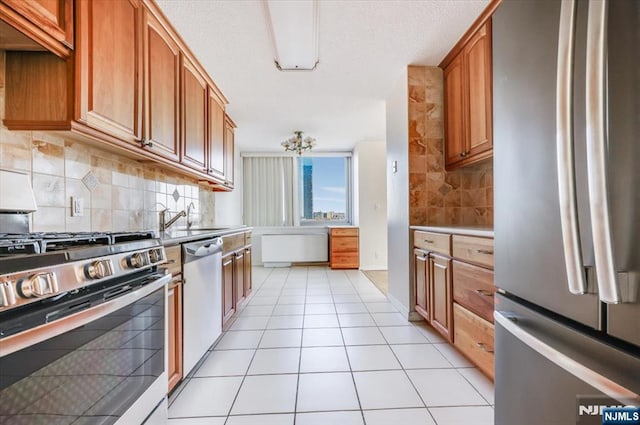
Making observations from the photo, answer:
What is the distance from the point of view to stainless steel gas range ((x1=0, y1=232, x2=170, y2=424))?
0.68 m

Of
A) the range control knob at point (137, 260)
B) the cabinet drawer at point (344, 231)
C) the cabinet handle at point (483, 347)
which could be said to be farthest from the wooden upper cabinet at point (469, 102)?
the cabinet drawer at point (344, 231)

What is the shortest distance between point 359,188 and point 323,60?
10.2ft

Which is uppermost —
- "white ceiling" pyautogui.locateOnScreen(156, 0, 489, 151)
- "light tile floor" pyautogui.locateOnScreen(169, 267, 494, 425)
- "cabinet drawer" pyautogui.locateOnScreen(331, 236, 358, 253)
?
"white ceiling" pyautogui.locateOnScreen(156, 0, 489, 151)

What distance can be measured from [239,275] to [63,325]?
87.3 inches

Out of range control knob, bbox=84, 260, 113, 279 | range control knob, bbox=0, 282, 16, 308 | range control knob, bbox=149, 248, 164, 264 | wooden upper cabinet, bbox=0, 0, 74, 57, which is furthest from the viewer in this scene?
range control knob, bbox=149, 248, 164, 264

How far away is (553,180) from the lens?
673 mm

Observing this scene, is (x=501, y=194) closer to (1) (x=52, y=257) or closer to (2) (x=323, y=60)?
(1) (x=52, y=257)

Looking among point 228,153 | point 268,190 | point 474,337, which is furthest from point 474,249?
point 268,190

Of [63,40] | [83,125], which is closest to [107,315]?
[83,125]

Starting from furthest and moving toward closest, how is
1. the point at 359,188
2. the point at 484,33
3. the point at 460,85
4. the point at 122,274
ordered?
the point at 359,188 < the point at 460,85 < the point at 484,33 < the point at 122,274

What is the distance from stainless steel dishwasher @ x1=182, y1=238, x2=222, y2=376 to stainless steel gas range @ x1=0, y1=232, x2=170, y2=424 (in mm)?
396

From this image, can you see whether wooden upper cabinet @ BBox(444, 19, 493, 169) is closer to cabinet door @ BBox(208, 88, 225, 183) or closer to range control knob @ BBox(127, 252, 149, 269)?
range control knob @ BBox(127, 252, 149, 269)

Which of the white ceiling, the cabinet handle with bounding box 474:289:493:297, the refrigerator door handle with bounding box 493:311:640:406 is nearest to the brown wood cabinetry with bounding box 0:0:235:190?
the white ceiling

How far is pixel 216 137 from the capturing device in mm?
3234
